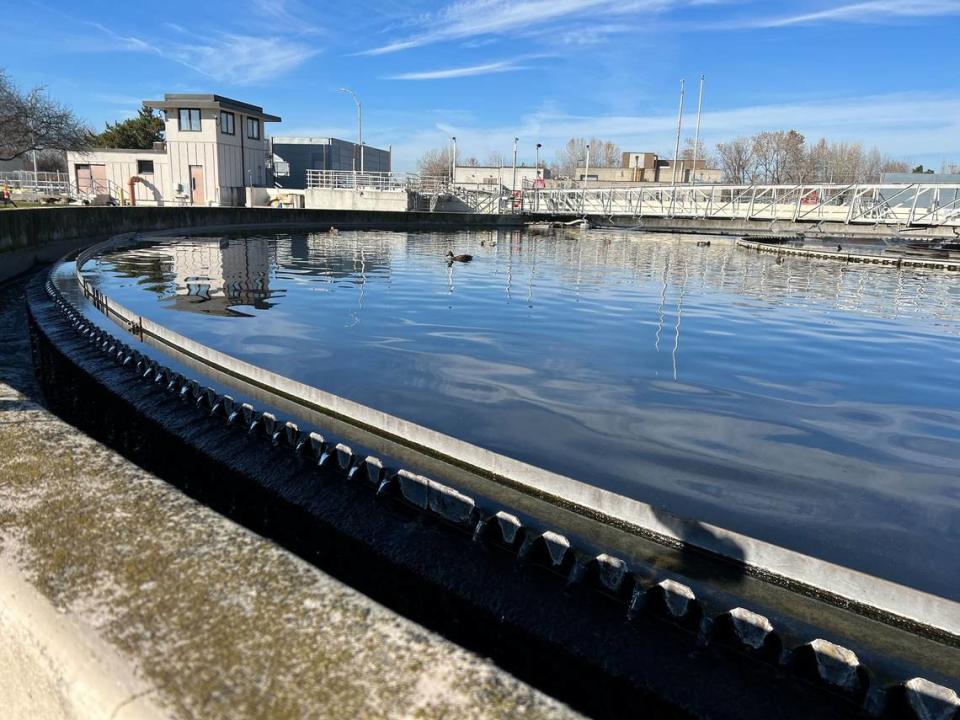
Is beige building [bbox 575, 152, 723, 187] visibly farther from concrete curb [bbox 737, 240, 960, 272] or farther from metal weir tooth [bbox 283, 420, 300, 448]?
metal weir tooth [bbox 283, 420, 300, 448]

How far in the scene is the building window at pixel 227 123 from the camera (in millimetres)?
46250

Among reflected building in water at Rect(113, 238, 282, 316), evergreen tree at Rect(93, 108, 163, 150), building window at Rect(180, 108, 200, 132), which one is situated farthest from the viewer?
evergreen tree at Rect(93, 108, 163, 150)

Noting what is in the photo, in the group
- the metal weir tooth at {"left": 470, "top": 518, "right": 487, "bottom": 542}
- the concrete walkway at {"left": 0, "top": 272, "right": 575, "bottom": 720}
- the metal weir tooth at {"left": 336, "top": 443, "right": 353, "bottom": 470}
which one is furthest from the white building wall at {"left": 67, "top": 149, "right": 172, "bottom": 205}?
the concrete walkway at {"left": 0, "top": 272, "right": 575, "bottom": 720}

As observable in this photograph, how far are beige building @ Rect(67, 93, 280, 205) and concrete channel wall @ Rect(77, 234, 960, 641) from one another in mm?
46297

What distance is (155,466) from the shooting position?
551 centimetres

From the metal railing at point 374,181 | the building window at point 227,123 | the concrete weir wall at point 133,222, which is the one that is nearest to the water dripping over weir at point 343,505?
the concrete weir wall at point 133,222

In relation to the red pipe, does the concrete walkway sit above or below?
below

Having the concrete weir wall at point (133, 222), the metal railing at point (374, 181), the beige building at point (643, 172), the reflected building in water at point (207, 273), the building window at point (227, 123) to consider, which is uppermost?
the beige building at point (643, 172)

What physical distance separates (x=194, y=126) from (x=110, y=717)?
5145 centimetres

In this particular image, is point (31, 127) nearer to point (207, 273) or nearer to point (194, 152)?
point (194, 152)

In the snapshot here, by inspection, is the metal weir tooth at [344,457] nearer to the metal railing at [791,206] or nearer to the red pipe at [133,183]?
the metal railing at [791,206]

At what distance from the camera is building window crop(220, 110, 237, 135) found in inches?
1821

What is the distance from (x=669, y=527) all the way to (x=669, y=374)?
4.34 m

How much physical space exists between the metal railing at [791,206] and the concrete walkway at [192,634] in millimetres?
37084
